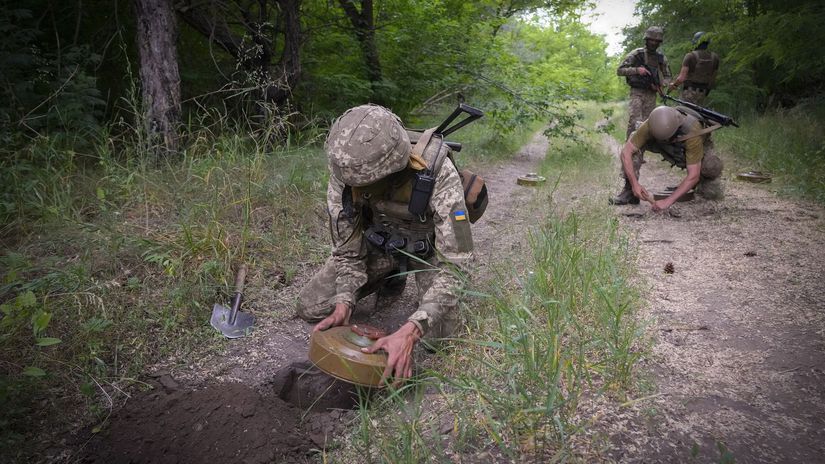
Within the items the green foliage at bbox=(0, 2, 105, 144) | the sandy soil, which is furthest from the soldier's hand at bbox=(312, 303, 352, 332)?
the green foliage at bbox=(0, 2, 105, 144)

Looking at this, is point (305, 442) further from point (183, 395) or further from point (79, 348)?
point (79, 348)

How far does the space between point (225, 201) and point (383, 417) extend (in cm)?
245

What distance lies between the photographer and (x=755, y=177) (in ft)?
19.2

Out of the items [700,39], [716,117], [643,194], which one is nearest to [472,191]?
[643,194]

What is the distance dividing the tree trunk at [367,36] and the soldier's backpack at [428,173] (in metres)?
4.46

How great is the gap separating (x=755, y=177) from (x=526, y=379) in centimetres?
578

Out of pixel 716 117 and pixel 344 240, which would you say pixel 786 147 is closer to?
pixel 716 117

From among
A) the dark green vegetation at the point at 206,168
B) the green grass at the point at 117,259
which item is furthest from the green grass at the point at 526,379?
the green grass at the point at 117,259

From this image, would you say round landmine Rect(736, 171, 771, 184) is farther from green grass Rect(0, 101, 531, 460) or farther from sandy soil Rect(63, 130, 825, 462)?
green grass Rect(0, 101, 531, 460)

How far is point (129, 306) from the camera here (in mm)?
2729

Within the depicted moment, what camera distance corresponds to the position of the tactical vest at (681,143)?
4703 mm

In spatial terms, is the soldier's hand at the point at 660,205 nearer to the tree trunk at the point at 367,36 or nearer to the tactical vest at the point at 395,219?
the tactical vest at the point at 395,219

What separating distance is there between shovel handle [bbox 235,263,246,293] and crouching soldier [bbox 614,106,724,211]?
12.7ft

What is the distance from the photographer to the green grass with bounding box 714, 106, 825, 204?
17.2 ft
